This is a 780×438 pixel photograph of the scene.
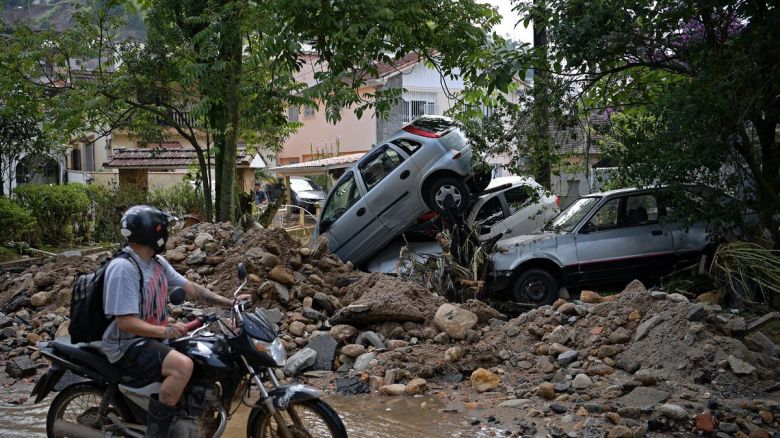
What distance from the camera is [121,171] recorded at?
75.0ft

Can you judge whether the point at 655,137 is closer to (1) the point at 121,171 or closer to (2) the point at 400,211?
(2) the point at 400,211

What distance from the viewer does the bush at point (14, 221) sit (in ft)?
53.2

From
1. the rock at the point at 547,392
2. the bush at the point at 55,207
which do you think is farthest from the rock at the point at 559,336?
the bush at the point at 55,207

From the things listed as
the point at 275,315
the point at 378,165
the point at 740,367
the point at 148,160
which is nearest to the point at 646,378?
the point at 740,367

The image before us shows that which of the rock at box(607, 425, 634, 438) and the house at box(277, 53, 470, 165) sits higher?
the house at box(277, 53, 470, 165)

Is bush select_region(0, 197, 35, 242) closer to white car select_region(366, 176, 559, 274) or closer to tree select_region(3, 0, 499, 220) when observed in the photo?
tree select_region(3, 0, 499, 220)

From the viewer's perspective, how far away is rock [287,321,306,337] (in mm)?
9328

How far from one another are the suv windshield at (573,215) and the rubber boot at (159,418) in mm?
8113

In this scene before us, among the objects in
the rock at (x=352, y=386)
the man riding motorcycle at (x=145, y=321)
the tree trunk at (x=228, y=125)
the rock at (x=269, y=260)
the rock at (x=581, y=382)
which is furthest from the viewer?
the tree trunk at (x=228, y=125)

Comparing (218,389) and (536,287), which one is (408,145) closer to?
(536,287)

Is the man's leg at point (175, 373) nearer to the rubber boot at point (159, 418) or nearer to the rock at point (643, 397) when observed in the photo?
the rubber boot at point (159, 418)

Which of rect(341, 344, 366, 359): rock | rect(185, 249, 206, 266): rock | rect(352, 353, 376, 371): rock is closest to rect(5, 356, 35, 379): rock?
rect(185, 249, 206, 266): rock

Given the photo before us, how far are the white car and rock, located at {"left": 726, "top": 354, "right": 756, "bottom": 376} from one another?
230 inches

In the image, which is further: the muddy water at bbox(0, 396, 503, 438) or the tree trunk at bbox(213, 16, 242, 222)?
the tree trunk at bbox(213, 16, 242, 222)
